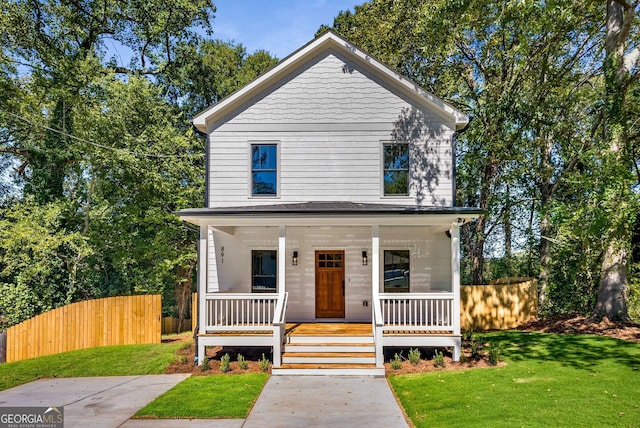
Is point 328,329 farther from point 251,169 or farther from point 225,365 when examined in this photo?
point 251,169

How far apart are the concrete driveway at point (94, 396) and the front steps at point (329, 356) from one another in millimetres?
2326

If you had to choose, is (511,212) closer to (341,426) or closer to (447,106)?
(447,106)

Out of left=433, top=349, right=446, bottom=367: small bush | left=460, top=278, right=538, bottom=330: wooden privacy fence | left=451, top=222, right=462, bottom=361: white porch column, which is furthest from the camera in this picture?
left=460, top=278, right=538, bottom=330: wooden privacy fence

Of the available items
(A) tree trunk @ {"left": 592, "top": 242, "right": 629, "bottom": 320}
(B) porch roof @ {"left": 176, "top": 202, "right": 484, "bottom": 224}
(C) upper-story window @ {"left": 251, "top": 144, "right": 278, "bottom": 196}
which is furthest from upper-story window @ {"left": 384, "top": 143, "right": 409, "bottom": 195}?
(A) tree trunk @ {"left": 592, "top": 242, "right": 629, "bottom": 320}

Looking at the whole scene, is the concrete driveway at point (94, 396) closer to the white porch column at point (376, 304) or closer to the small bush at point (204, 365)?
the small bush at point (204, 365)

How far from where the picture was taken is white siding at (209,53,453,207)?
1149 cm

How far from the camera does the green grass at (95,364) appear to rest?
9016mm

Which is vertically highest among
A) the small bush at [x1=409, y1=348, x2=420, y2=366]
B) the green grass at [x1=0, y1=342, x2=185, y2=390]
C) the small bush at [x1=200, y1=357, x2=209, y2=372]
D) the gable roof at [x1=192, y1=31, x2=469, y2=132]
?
the gable roof at [x1=192, y1=31, x2=469, y2=132]

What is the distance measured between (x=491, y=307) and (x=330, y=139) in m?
7.87

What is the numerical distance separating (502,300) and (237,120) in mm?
10480

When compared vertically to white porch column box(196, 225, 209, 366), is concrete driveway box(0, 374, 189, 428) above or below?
below

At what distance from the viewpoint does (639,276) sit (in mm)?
15492

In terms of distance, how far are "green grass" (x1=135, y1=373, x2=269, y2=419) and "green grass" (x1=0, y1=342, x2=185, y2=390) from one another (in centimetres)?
188

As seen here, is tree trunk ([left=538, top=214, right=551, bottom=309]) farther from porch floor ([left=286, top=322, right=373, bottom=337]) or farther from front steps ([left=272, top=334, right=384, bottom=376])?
front steps ([left=272, top=334, right=384, bottom=376])
